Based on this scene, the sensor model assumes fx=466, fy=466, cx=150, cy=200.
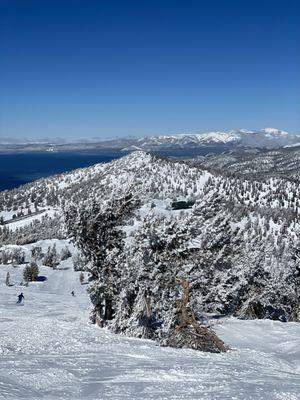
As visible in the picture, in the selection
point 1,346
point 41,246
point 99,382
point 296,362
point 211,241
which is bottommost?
point 41,246

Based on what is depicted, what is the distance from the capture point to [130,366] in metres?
17.1

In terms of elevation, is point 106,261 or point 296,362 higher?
point 106,261

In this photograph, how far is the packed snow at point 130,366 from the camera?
42.8 feet

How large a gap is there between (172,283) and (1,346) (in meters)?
10.2

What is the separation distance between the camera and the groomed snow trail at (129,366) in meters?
13.0

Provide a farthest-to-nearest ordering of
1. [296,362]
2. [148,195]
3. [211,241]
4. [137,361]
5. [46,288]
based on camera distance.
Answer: [46,288] → [148,195] → [211,241] → [296,362] → [137,361]

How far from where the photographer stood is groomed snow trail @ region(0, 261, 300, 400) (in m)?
13.0

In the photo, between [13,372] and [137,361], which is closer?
[13,372]

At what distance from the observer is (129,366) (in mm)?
17078

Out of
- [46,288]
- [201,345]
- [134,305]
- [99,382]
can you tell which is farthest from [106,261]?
[46,288]

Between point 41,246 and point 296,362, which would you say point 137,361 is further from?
point 41,246

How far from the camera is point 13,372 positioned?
13.9m

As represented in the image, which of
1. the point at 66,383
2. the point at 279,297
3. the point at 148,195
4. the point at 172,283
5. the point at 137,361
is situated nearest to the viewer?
the point at 66,383

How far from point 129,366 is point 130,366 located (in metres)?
0.04
